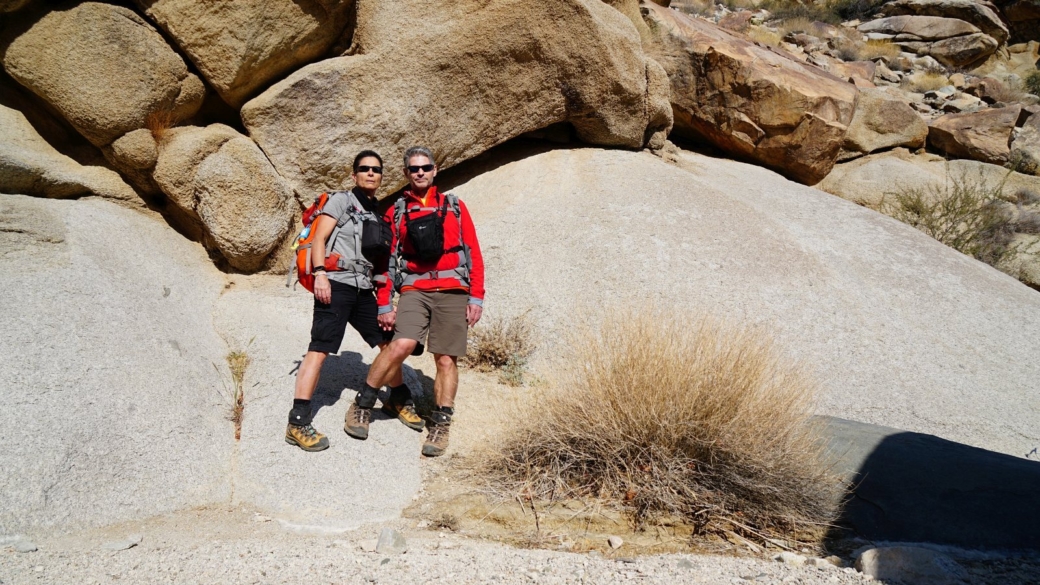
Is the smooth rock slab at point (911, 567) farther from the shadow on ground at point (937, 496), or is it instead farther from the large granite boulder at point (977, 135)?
the large granite boulder at point (977, 135)

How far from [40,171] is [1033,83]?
21.8 meters

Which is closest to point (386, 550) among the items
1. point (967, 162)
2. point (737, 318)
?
point (737, 318)

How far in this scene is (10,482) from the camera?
3295 millimetres

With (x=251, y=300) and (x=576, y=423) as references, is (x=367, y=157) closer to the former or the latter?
(x=576, y=423)

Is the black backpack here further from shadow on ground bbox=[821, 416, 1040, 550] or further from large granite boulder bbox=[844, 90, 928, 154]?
large granite boulder bbox=[844, 90, 928, 154]

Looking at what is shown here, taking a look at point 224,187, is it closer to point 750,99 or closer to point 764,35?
point 750,99

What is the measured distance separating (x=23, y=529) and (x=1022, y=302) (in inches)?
357

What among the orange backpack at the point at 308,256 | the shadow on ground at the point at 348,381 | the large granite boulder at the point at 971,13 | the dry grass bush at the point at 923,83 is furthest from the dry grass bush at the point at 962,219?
the large granite boulder at the point at 971,13

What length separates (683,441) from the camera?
3.97 metres

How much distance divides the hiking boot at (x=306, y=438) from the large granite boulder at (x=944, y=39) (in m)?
20.3

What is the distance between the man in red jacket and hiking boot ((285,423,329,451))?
0.81 feet

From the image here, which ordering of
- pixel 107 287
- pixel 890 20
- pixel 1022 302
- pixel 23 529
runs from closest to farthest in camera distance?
pixel 23 529 < pixel 107 287 < pixel 1022 302 < pixel 890 20

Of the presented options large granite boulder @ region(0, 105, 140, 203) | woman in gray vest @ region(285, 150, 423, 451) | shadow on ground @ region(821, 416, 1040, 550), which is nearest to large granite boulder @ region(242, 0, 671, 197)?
large granite boulder @ region(0, 105, 140, 203)

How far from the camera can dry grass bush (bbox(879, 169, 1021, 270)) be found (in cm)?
978
